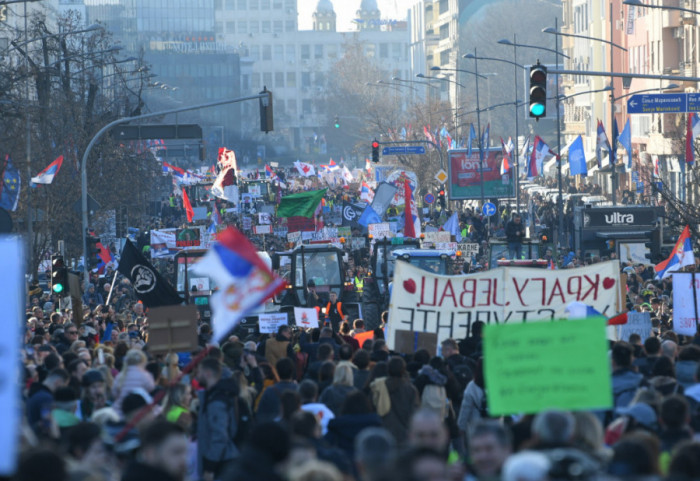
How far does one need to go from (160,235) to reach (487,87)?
74573mm

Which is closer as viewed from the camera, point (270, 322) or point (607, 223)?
point (270, 322)

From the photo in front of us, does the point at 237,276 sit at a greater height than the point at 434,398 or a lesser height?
greater

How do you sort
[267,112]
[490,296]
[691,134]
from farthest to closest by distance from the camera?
[691,134], [267,112], [490,296]

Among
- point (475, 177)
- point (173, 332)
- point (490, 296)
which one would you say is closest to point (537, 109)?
point (490, 296)

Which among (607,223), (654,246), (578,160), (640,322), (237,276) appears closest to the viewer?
(237,276)

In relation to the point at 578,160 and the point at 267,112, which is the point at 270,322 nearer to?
the point at 267,112

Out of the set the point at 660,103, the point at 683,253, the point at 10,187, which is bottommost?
the point at 683,253

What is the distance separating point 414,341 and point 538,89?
6.84m

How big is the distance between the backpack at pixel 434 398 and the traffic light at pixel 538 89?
369 inches

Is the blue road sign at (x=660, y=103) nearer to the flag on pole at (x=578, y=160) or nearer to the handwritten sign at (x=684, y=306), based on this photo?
the handwritten sign at (x=684, y=306)

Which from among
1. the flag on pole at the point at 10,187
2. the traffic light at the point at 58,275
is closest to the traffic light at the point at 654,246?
the traffic light at the point at 58,275

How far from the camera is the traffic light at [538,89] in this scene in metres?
20.4

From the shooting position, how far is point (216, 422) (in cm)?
1019

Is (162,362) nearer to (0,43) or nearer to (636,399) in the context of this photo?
(636,399)
